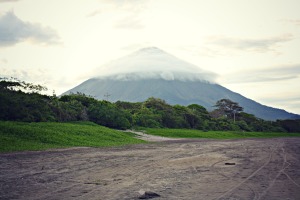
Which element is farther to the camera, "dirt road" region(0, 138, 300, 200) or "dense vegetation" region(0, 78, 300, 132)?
"dense vegetation" region(0, 78, 300, 132)

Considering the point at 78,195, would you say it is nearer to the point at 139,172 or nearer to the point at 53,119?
the point at 139,172

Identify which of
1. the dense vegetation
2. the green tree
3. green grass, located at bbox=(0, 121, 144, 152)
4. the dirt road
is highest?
the green tree

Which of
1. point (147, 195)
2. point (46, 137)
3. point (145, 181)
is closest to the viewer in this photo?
point (147, 195)

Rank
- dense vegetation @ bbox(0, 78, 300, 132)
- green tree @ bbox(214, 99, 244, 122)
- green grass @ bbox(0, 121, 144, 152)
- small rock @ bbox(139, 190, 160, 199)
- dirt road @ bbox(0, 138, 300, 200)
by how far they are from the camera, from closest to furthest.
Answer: small rock @ bbox(139, 190, 160, 199) → dirt road @ bbox(0, 138, 300, 200) → green grass @ bbox(0, 121, 144, 152) → dense vegetation @ bbox(0, 78, 300, 132) → green tree @ bbox(214, 99, 244, 122)

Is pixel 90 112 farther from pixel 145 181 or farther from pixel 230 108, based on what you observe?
pixel 230 108

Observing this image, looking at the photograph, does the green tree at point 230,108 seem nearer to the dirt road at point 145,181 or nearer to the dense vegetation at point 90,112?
the dense vegetation at point 90,112

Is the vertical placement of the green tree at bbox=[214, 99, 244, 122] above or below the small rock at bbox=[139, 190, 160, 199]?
above

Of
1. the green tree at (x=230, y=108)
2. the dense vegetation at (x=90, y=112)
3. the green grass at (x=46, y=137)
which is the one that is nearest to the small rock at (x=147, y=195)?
the green grass at (x=46, y=137)

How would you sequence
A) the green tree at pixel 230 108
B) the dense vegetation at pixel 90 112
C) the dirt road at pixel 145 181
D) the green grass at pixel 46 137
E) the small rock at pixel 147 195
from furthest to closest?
1. the green tree at pixel 230 108
2. the dense vegetation at pixel 90 112
3. the green grass at pixel 46 137
4. the dirt road at pixel 145 181
5. the small rock at pixel 147 195

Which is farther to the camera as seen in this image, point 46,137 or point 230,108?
point 230,108

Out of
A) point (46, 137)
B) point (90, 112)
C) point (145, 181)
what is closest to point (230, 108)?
point (90, 112)

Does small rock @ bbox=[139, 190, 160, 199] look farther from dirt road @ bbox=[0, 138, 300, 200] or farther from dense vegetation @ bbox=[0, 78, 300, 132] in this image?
dense vegetation @ bbox=[0, 78, 300, 132]

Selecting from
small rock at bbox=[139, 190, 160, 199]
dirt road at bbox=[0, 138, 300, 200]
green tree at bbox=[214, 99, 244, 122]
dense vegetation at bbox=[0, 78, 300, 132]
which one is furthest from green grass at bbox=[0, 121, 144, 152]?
green tree at bbox=[214, 99, 244, 122]

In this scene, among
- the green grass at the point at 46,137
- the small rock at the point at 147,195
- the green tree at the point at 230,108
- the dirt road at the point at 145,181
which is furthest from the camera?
the green tree at the point at 230,108
